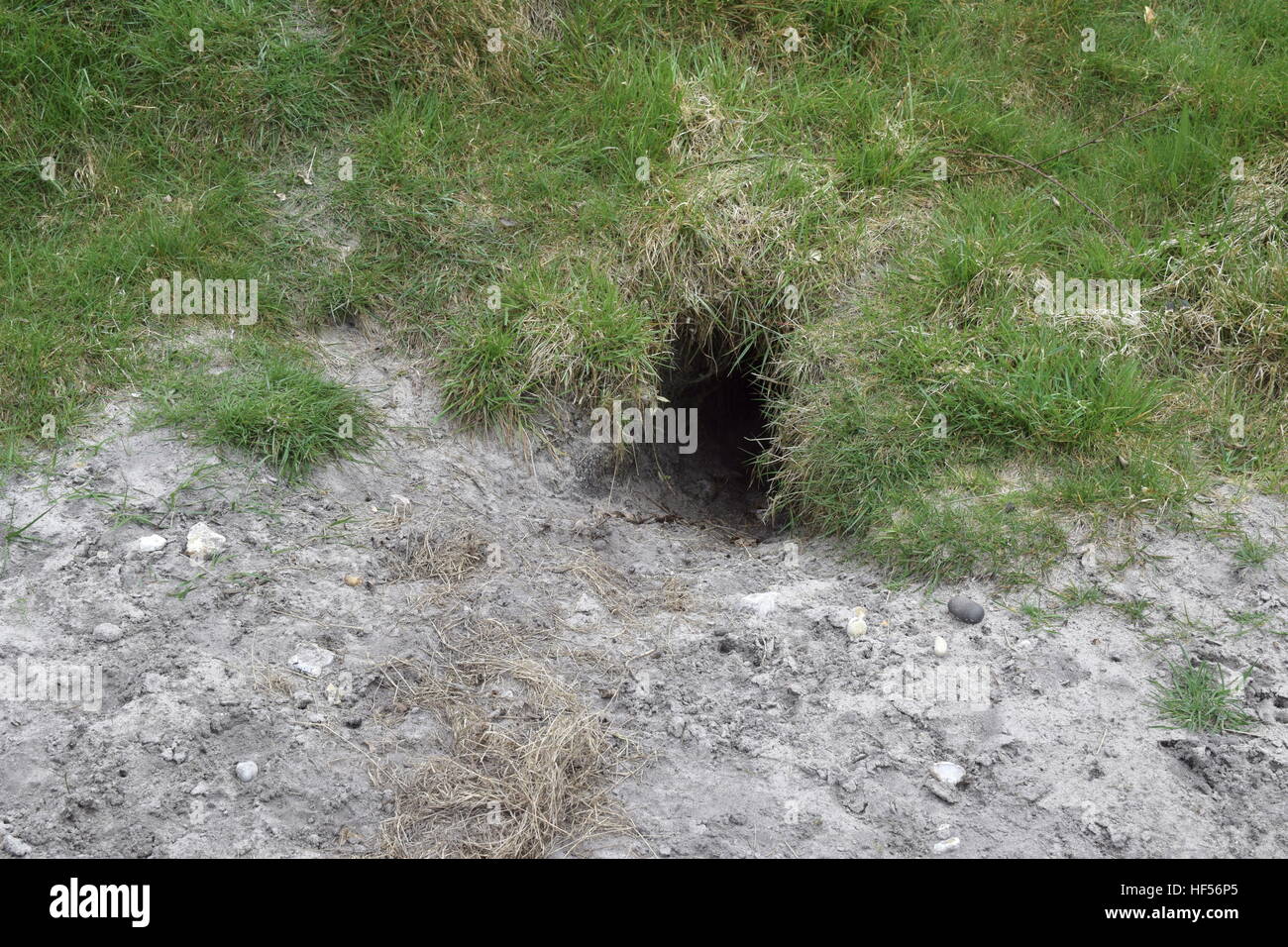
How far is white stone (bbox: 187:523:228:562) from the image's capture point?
3418 mm

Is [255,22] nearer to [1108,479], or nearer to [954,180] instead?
[954,180]

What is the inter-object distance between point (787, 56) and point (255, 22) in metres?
2.35

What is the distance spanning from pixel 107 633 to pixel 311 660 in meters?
0.60

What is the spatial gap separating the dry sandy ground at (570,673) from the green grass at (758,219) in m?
0.28

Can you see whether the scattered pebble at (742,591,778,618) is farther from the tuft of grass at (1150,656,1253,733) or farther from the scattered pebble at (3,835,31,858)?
the scattered pebble at (3,835,31,858)

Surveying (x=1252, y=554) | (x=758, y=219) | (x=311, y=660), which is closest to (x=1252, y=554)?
(x=1252, y=554)

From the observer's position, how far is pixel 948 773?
2.88m

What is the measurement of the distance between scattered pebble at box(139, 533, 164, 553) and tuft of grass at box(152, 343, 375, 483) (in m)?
0.44

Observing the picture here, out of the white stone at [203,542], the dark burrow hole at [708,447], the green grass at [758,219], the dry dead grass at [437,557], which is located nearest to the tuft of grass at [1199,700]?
the green grass at [758,219]

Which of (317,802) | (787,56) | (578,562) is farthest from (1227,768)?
(787,56)

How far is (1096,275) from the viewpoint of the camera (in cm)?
420

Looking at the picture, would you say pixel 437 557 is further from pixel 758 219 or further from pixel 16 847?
pixel 758 219

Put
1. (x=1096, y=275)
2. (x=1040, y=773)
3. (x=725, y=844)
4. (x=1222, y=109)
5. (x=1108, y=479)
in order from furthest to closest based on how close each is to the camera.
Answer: (x=1222, y=109) < (x=1096, y=275) < (x=1108, y=479) < (x=1040, y=773) < (x=725, y=844)

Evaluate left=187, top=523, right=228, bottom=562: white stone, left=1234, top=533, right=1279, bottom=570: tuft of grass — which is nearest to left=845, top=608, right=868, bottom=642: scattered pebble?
left=1234, top=533, right=1279, bottom=570: tuft of grass
